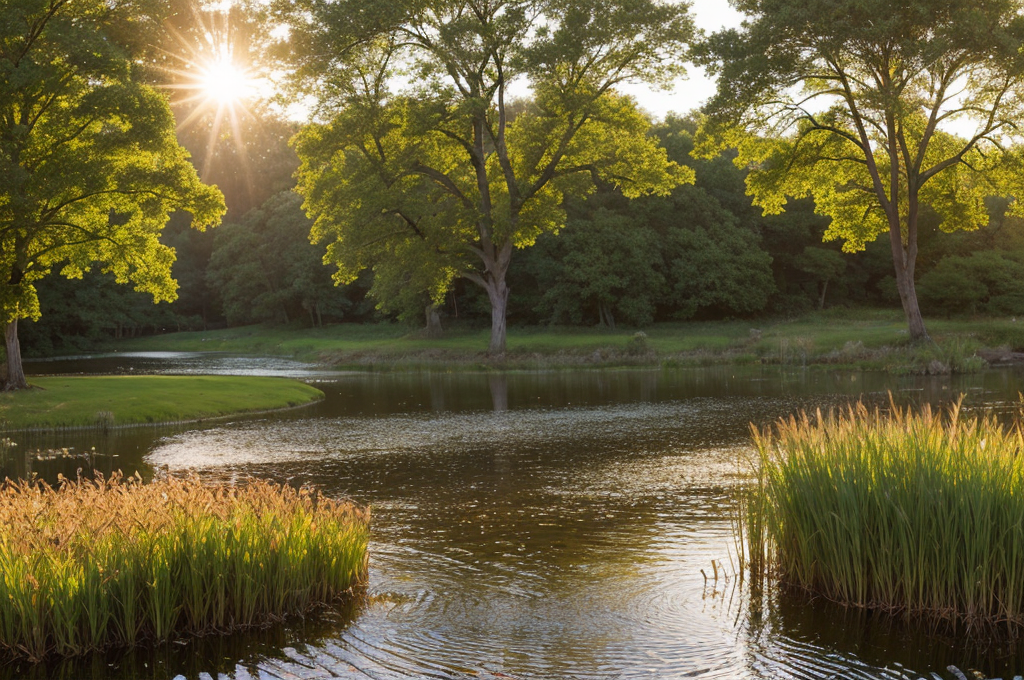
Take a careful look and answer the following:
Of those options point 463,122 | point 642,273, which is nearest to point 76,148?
point 463,122

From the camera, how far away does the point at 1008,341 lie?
46.6m

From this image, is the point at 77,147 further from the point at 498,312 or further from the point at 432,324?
the point at 432,324

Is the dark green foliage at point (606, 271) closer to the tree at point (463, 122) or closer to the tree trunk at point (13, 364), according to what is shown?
the tree at point (463, 122)

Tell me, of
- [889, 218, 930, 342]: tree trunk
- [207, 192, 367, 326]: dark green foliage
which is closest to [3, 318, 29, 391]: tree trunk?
[889, 218, 930, 342]: tree trunk

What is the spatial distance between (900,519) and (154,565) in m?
7.17

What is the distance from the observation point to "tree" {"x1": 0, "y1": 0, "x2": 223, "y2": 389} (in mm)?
28969

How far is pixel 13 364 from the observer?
31.6 meters

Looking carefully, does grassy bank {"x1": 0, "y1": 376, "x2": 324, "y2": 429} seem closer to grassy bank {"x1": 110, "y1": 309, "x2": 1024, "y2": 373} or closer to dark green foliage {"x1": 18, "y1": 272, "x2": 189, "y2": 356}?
grassy bank {"x1": 110, "y1": 309, "x2": 1024, "y2": 373}

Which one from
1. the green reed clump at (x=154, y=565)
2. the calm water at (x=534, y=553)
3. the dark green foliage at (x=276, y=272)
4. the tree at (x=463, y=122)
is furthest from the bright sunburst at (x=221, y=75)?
the green reed clump at (x=154, y=565)

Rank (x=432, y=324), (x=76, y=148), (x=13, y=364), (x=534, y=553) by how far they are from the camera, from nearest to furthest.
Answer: (x=534, y=553) < (x=13, y=364) < (x=76, y=148) < (x=432, y=324)

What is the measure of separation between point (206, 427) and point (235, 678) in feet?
68.1

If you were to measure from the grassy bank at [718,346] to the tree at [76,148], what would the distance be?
22.0 metres

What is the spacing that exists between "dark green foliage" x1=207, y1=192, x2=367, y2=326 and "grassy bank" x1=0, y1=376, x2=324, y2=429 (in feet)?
165

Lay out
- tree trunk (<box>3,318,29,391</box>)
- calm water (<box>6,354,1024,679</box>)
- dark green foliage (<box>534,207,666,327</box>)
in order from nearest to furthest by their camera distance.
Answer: calm water (<box>6,354,1024,679</box>), tree trunk (<box>3,318,29,391</box>), dark green foliage (<box>534,207,666,327</box>)
